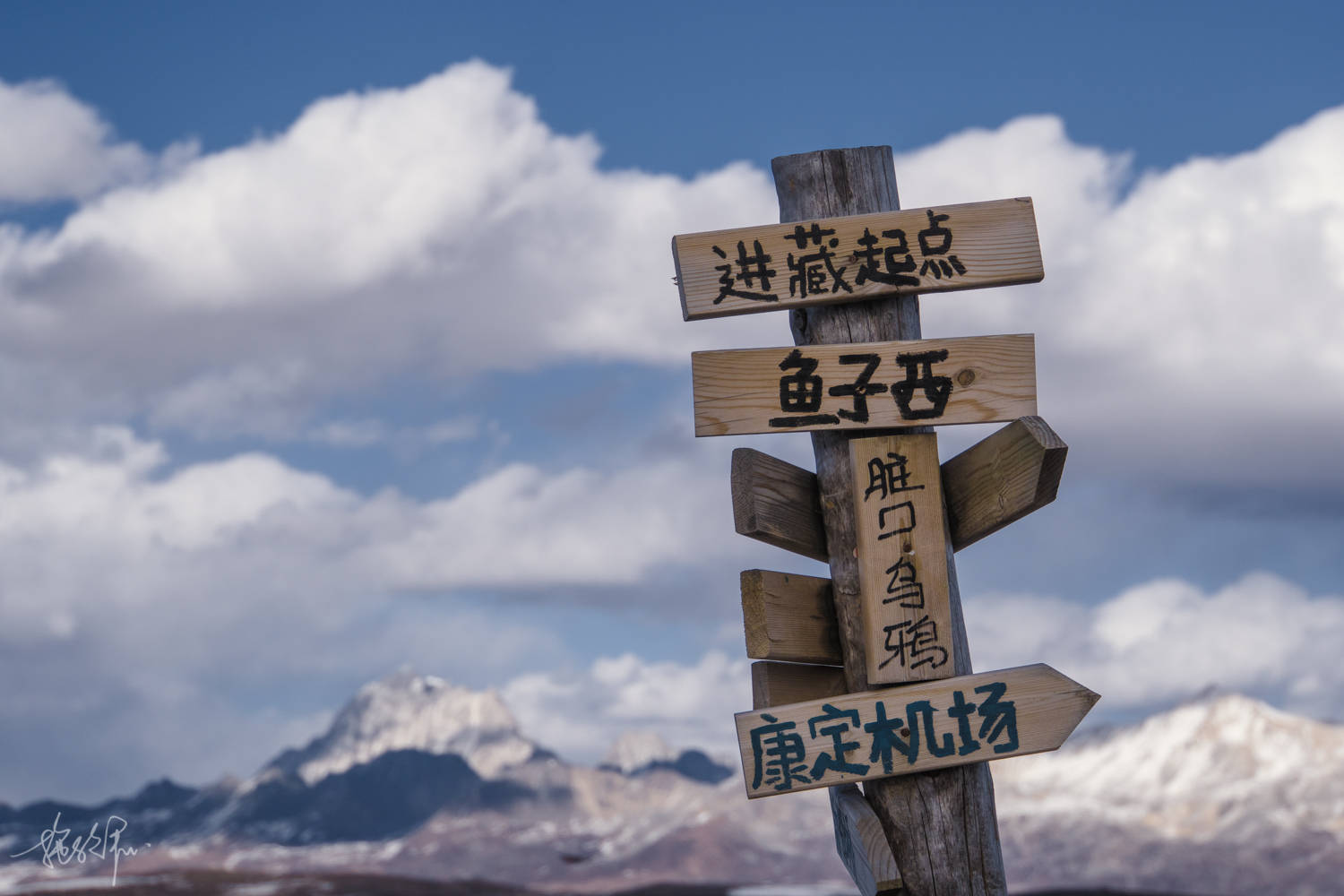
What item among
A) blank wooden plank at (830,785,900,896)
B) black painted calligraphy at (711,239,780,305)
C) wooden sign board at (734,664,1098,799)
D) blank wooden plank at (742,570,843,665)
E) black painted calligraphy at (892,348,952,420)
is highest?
black painted calligraphy at (711,239,780,305)

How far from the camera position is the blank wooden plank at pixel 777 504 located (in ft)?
19.2

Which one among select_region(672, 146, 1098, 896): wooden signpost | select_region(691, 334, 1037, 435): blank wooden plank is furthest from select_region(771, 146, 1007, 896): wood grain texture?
select_region(691, 334, 1037, 435): blank wooden plank

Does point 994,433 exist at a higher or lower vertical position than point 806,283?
lower

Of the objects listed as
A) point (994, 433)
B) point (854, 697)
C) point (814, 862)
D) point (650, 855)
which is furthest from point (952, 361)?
point (650, 855)

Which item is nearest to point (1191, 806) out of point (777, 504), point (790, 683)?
point (790, 683)

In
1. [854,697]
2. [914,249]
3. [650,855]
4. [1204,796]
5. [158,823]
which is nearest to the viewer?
[854,697]

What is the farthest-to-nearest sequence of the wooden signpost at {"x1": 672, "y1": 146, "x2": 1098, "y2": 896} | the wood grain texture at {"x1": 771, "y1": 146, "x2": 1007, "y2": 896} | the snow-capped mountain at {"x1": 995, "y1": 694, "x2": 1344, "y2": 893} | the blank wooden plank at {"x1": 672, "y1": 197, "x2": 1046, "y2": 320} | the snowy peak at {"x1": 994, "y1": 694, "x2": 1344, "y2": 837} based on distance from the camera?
the snowy peak at {"x1": 994, "y1": 694, "x2": 1344, "y2": 837} < the snow-capped mountain at {"x1": 995, "y1": 694, "x2": 1344, "y2": 893} < the blank wooden plank at {"x1": 672, "y1": 197, "x2": 1046, "y2": 320} < the wood grain texture at {"x1": 771, "y1": 146, "x2": 1007, "y2": 896} < the wooden signpost at {"x1": 672, "y1": 146, "x2": 1098, "y2": 896}

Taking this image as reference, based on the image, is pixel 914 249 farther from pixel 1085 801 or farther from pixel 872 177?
pixel 1085 801

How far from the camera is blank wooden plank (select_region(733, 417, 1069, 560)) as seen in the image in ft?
18.4

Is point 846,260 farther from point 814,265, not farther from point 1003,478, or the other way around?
point 1003,478

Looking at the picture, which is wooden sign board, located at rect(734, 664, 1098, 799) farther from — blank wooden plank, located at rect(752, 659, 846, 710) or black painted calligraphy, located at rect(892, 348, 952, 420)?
black painted calligraphy, located at rect(892, 348, 952, 420)

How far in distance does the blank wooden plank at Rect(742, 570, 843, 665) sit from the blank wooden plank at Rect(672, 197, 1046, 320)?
1367 millimetres

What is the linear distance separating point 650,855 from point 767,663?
178 metres

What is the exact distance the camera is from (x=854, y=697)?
567cm
